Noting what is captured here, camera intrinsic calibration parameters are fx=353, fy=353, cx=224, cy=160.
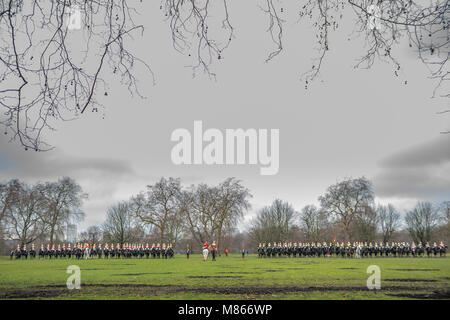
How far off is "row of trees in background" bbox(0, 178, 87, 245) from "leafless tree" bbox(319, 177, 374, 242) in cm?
3727

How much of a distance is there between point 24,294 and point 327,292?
7245 millimetres

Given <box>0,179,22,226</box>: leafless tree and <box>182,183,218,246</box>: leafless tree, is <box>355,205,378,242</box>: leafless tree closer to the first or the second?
<box>182,183,218,246</box>: leafless tree

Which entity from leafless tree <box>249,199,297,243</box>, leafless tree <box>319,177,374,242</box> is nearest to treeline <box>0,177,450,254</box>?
leafless tree <box>319,177,374,242</box>

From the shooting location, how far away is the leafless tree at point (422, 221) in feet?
215

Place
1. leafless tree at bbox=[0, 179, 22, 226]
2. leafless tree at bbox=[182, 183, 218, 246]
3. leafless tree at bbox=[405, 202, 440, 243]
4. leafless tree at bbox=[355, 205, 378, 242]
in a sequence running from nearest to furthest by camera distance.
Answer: leafless tree at bbox=[0, 179, 22, 226]
leafless tree at bbox=[182, 183, 218, 246]
leafless tree at bbox=[355, 205, 378, 242]
leafless tree at bbox=[405, 202, 440, 243]

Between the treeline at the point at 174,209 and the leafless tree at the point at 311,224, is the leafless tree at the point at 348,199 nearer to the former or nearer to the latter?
the treeline at the point at 174,209

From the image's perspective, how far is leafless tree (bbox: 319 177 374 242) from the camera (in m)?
52.0

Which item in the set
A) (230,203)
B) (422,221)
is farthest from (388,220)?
(230,203)

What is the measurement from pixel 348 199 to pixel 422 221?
2583cm

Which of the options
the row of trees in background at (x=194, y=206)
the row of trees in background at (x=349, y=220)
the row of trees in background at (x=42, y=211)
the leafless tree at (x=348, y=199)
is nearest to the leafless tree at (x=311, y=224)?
the row of trees in background at (x=349, y=220)

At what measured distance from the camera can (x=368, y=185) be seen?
52.8 metres

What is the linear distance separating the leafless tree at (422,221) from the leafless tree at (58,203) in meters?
60.1

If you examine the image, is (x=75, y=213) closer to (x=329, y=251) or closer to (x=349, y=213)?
(x=329, y=251)
